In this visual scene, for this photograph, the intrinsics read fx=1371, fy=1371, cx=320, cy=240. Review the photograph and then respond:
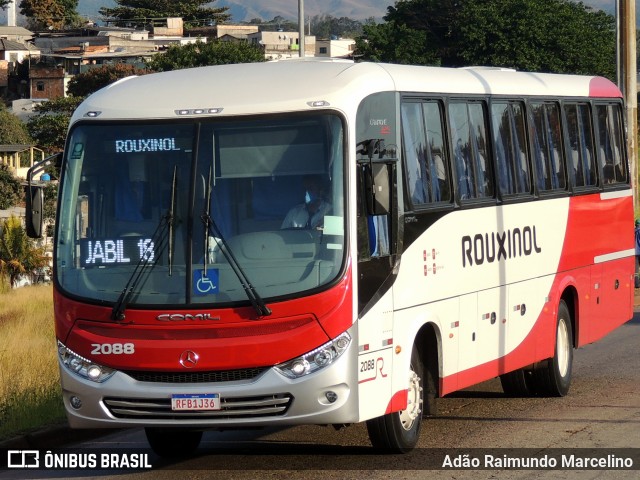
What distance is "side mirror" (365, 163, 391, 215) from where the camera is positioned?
978 centimetres

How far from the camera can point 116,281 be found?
9.78 m

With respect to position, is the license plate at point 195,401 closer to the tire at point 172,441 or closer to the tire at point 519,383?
the tire at point 172,441

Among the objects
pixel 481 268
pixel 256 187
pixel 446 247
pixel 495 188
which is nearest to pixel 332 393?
pixel 256 187

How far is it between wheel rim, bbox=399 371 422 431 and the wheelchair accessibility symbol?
1.91 metres

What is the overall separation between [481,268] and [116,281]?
11.9 ft

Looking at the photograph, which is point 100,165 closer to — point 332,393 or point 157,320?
point 157,320

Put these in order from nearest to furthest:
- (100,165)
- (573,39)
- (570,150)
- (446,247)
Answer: (100,165) < (446,247) < (570,150) < (573,39)

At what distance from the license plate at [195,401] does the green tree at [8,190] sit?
210ft

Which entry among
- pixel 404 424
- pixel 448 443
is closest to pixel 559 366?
pixel 448 443

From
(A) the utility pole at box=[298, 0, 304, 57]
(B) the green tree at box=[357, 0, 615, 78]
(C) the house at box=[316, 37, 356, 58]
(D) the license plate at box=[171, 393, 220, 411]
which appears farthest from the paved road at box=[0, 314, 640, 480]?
(C) the house at box=[316, 37, 356, 58]

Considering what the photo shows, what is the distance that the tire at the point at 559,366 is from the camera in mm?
13594

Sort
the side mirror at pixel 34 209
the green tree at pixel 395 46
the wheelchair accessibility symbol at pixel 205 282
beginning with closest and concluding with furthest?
the wheelchair accessibility symbol at pixel 205 282 < the side mirror at pixel 34 209 < the green tree at pixel 395 46

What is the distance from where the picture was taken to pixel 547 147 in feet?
45.7

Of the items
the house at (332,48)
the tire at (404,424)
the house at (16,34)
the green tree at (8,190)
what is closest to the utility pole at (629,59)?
the tire at (404,424)
